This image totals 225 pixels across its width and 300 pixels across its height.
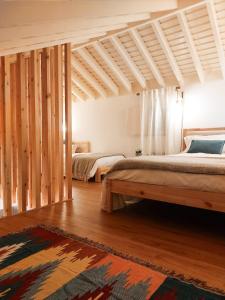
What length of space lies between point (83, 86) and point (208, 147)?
143 inches

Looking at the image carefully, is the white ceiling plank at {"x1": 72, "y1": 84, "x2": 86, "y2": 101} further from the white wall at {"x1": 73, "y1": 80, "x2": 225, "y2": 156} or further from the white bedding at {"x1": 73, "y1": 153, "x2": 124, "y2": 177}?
the white bedding at {"x1": 73, "y1": 153, "x2": 124, "y2": 177}

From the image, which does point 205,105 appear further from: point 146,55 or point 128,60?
point 128,60

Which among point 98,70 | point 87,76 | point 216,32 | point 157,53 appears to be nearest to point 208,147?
point 216,32

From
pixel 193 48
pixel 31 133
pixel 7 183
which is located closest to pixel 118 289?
pixel 7 183

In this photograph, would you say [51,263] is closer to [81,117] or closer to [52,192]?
[52,192]

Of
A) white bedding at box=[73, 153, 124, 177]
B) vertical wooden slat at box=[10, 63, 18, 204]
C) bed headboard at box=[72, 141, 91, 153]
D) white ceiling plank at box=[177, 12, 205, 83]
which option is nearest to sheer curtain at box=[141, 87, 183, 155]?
white ceiling plank at box=[177, 12, 205, 83]

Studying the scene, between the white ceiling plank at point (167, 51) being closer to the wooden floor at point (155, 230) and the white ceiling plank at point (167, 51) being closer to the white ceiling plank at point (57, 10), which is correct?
the white ceiling plank at point (57, 10)

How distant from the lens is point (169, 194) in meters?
2.32

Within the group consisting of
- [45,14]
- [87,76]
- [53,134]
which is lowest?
[53,134]

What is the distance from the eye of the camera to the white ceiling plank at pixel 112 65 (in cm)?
461

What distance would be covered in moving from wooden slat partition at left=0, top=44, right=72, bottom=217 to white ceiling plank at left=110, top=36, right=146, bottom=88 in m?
1.36

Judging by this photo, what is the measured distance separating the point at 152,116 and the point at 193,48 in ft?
5.41

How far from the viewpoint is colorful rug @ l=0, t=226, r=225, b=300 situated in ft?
4.34

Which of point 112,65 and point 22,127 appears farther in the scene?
point 112,65
